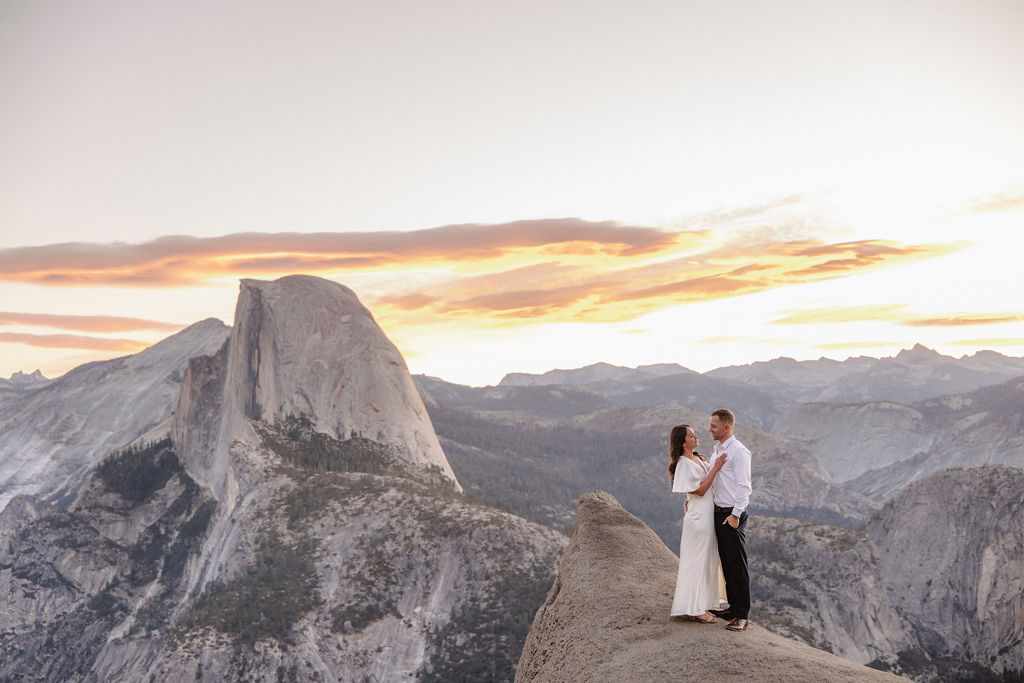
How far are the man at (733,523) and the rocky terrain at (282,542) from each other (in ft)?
248

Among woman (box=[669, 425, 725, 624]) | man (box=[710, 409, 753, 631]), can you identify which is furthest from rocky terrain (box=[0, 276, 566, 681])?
man (box=[710, 409, 753, 631])

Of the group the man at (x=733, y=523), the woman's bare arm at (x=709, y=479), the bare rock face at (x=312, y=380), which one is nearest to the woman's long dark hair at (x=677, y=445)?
the woman's bare arm at (x=709, y=479)

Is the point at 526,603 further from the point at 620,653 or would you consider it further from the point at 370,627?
the point at 620,653

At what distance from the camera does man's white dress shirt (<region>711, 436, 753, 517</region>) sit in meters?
16.0

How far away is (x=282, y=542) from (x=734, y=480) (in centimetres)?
9920

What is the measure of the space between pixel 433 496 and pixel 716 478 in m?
101

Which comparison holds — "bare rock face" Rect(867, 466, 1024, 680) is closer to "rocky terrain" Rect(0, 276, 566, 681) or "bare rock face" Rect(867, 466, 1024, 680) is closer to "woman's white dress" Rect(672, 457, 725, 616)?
"rocky terrain" Rect(0, 276, 566, 681)

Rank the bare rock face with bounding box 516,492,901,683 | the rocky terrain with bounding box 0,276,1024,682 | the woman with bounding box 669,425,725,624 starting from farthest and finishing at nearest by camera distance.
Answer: the rocky terrain with bounding box 0,276,1024,682
the woman with bounding box 669,425,725,624
the bare rock face with bounding box 516,492,901,683

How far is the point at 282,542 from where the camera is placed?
10694 cm

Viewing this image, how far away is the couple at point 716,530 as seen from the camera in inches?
632

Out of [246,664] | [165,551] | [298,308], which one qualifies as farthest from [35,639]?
[246,664]

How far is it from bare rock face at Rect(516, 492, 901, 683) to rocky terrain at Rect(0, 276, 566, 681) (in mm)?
69484

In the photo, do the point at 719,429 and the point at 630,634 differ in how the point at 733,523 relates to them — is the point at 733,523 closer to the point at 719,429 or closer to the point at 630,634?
the point at 719,429

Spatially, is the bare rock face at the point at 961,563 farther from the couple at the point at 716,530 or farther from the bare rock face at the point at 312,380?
the couple at the point at 716,530
